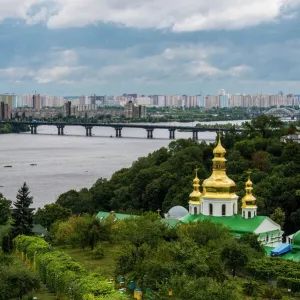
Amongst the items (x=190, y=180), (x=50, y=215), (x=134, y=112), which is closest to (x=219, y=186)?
(x=50, y=215)

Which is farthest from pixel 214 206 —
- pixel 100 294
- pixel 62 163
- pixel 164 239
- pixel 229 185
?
pixel 62 163

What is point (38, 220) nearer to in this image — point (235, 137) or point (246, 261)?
point (246, 261)

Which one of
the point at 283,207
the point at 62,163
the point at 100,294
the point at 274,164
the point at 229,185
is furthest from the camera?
the point at 62,163

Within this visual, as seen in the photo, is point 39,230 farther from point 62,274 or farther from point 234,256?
point 62,274

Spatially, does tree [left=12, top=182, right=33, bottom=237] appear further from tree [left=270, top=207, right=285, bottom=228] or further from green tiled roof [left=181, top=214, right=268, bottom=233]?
tree [left=270, top=207, right=285, bottom=228]

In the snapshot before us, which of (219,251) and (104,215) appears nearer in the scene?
(219,251)

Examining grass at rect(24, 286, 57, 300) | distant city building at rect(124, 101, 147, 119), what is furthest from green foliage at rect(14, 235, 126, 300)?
distant city building at rect(124, 101, 147, 119)
